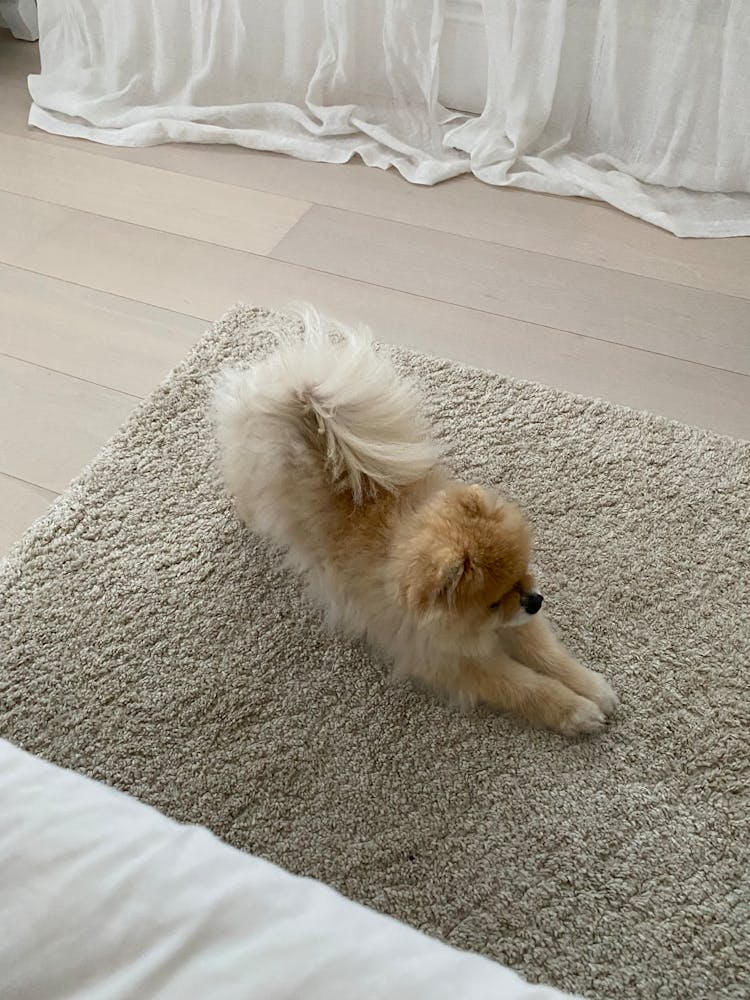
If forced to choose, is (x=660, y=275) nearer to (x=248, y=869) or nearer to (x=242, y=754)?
(x=242, y=754)

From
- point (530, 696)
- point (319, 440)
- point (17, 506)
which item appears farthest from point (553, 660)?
point (17, 506)

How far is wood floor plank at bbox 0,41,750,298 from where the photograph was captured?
185cm

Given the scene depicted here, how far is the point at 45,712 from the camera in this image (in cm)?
121

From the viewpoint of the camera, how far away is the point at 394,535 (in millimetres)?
1150

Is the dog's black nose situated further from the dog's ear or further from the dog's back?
the dog's back

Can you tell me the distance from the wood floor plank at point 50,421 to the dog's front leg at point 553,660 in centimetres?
83

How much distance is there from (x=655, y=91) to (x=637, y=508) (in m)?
1.02

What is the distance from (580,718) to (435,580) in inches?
11.9

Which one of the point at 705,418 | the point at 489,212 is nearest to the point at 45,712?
the point at 705,418

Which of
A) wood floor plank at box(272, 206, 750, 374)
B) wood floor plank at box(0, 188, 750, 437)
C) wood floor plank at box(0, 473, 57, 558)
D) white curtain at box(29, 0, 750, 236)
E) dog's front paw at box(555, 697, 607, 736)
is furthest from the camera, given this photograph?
white curtain at box(29, 0, 750, 236)

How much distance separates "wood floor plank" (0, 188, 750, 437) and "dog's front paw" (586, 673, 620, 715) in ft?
1.96

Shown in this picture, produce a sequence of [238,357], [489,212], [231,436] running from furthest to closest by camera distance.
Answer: [489,212], [238,357], [231,436]

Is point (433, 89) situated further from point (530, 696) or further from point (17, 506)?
point (530, 696)

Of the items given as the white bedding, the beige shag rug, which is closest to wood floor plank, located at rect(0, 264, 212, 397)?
the beige shag rug
